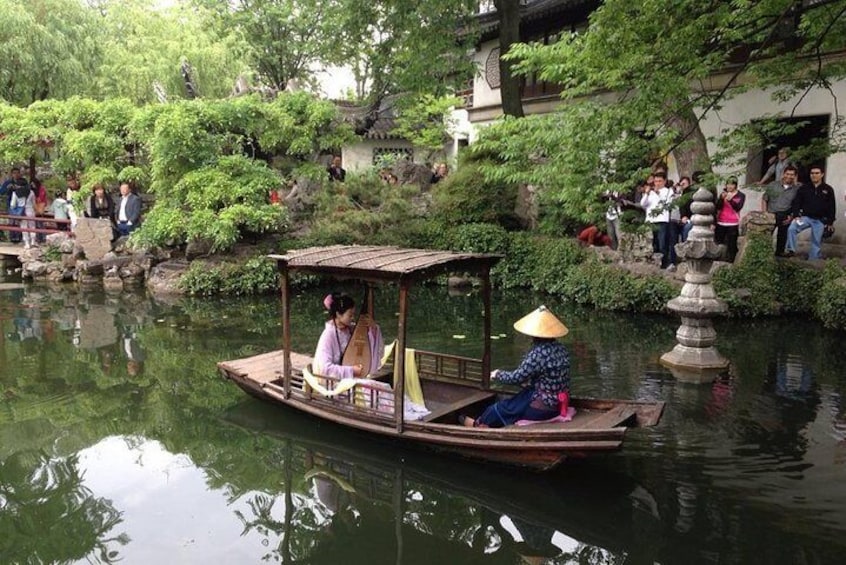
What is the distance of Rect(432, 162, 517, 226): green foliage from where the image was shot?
1656 cm

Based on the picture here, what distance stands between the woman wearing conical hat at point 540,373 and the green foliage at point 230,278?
971 centimetres

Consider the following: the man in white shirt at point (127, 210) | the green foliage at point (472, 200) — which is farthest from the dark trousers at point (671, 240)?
the man in white shirt at point (127, 210)

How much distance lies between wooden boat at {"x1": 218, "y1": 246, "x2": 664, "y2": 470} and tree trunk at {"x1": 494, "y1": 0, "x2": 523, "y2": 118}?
10468 millimetres

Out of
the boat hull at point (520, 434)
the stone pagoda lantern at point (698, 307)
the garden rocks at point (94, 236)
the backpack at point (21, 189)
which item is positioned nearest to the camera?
the boat hull at point (520, 434)

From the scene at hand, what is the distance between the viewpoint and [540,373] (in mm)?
6223

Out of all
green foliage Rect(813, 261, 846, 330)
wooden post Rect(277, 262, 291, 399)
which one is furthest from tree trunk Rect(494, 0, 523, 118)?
wooden post Rect(277, 262, 291, 399)

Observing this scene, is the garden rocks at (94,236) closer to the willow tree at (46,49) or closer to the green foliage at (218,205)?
the green foliage at (218,205)

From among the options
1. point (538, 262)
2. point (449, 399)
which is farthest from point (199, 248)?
point (449, 399)

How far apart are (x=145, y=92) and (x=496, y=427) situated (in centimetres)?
2003

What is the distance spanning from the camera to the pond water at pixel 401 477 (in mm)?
5395

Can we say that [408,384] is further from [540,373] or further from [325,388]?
[540,373]

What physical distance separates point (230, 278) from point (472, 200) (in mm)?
5611

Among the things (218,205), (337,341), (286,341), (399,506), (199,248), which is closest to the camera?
(399,506)

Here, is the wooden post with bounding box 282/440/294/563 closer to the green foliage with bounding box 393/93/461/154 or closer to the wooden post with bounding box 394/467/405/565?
the wooden post with bounding box 394/467/405/565
